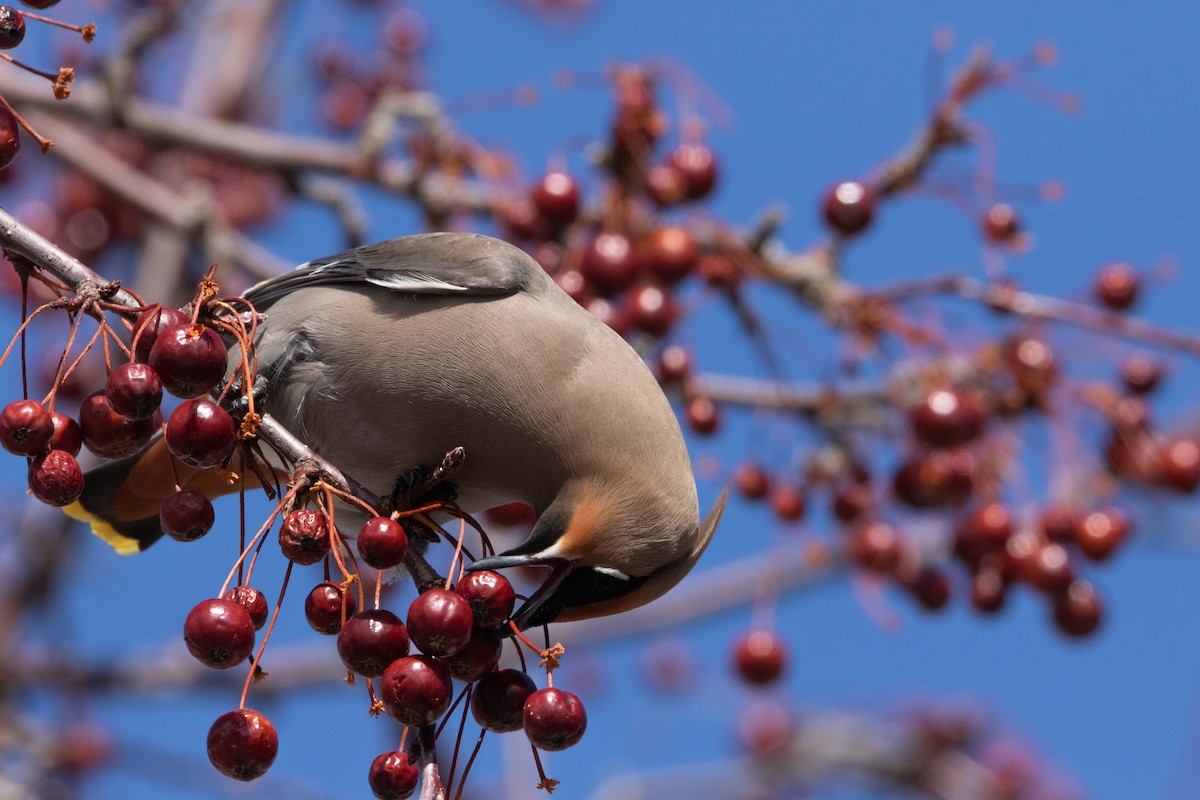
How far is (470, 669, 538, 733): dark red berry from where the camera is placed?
2.22 metres

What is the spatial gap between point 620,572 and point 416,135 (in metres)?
2.18

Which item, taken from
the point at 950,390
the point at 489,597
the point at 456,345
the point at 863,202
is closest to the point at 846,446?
the point at 950,390

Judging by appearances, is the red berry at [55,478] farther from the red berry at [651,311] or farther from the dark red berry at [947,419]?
the dark red berry at [947,419]

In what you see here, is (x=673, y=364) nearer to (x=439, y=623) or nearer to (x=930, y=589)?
(x=930, y=589)

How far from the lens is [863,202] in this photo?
4.08 meters

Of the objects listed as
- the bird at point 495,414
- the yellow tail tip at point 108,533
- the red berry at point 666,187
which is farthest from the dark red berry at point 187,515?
the red berry at point 666,187

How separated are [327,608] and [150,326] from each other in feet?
1.68

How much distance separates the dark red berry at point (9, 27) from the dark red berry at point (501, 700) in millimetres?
1222

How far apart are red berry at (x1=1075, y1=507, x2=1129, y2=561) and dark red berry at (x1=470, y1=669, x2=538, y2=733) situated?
2262 millimetres

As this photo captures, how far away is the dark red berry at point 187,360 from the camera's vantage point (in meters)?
2.06

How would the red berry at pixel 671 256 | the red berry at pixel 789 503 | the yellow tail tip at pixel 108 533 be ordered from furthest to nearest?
the red berry at pixel 789 503
the red berry at pixel 671 256
the yellow tail tip at pixel 108 533

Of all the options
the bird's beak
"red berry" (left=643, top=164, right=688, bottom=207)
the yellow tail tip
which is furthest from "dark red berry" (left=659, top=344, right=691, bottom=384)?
the yellow tail tip

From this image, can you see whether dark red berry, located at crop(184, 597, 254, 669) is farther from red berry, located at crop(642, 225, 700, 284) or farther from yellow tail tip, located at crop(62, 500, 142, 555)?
red berry, located at crop(642, 225, 700, 284)

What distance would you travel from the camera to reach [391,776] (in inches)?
82.4
